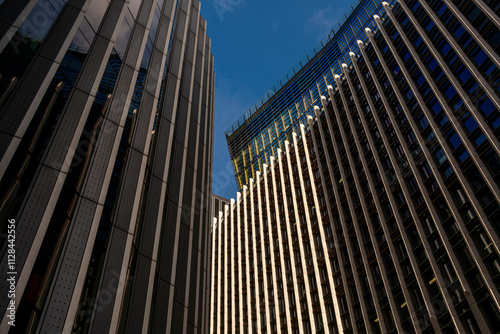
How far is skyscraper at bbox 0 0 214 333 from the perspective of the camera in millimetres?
13617

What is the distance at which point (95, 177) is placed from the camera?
1719 cm

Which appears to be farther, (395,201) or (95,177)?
(395,201)

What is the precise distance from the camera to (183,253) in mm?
23047

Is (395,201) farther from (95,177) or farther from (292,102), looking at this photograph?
(292,102)

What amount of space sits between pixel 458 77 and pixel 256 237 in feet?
138

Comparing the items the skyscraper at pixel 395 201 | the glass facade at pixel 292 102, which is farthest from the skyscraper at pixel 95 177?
the glass facade at pixel 292 102

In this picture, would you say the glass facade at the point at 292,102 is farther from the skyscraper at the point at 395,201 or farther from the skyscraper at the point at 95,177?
the skyscraper at the point at 95,177

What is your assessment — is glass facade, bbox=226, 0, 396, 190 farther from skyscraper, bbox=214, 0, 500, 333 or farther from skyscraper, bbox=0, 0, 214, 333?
skyscraper, bbox=0, 0, 214, 333

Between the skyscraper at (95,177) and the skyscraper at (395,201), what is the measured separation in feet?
71.2

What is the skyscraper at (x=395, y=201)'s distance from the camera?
1385 inches

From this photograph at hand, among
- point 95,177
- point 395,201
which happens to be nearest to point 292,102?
point 395,201

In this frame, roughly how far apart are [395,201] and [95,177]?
1389 inches

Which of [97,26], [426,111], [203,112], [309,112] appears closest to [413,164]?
[426,111]

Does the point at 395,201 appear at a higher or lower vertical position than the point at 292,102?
lower
